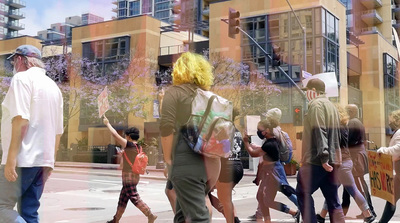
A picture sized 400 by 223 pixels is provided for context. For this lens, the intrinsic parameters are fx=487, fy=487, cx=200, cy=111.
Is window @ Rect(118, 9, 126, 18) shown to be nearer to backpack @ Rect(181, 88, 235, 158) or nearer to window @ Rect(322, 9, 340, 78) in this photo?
backpack @ Rect(181, 88, 235, 158)

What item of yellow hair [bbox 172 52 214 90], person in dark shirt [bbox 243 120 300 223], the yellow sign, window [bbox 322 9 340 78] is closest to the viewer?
yellow hair [bbox 172 52 214 90]

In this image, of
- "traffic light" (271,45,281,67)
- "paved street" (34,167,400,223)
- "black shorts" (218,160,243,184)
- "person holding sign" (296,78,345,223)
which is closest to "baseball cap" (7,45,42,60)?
"black shorts" (218,160,243,184)

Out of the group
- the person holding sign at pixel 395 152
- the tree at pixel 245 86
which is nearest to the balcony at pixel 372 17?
the person holding sign at pixel 395 152

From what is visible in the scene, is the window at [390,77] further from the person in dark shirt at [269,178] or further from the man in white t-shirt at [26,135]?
the man in white t-shirt at [26,135]

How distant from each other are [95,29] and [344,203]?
3784 millimetres

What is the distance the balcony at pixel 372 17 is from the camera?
5.70 metres

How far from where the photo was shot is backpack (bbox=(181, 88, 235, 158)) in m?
2.33

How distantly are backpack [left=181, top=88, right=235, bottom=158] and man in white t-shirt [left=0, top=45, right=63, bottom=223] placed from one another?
81 centimetres

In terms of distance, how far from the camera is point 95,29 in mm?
2789

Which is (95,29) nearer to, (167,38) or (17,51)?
(17,51)

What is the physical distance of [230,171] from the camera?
399 centimetres

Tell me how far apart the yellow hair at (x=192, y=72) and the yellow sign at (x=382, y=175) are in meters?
1.86

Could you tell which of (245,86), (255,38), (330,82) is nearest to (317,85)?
(330,82)

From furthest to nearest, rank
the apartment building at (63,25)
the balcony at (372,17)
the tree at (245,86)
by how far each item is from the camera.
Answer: the tree at (245,86), the balcony at (372,17), the apartment building at (63,25)
